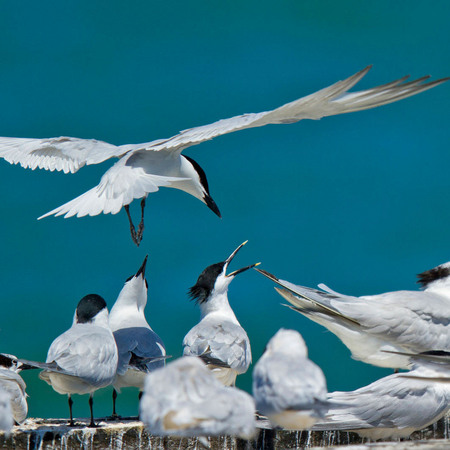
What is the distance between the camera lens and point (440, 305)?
529 centimetres

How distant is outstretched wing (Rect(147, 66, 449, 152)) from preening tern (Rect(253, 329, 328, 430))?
1.81m

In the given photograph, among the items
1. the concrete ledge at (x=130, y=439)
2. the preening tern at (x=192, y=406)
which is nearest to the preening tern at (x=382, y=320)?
the concrete ledge at (x=130, y=439)

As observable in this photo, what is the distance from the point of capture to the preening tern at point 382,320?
517 centimetres

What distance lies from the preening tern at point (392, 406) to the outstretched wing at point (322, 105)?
1353 millimetres

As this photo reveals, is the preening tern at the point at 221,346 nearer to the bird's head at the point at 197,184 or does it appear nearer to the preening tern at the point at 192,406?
the bird's head at the point at 197,184

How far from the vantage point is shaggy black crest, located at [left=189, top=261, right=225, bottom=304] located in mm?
6199

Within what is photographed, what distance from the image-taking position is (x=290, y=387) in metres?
3.10

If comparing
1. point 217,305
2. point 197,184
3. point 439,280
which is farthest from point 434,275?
point 197,184

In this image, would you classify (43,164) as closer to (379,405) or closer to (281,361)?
(379,405)

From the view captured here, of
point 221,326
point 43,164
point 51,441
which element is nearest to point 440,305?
point 221,326

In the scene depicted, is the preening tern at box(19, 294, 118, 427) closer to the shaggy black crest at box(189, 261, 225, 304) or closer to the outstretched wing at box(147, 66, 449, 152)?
the outstretched wing at box(147, 66, 449, 152)

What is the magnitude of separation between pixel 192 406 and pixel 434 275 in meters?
3.18

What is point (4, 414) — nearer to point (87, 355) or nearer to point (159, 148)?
point (87, 355)

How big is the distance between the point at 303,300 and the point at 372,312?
39 centimetres
